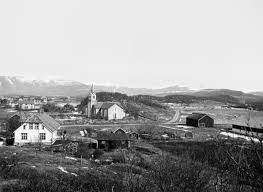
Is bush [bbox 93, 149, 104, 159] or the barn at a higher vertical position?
the barn

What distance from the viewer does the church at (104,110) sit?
274 ft

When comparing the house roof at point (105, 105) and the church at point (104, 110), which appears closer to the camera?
the church at point (104, 110)

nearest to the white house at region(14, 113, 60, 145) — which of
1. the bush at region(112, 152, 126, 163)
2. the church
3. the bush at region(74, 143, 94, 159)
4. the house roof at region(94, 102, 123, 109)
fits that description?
the bush at region(74, 143, 94, 159)

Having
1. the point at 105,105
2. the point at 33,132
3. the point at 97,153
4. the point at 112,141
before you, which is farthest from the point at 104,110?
the point at 97,153

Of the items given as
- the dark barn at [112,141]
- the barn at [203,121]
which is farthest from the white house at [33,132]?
the barn at [203,121]

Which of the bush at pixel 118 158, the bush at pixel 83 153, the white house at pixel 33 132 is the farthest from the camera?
the white house at pixel 33 132

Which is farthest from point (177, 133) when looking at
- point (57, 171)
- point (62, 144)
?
point (57, 171)

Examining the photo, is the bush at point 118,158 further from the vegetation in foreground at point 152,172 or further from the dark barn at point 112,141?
the dark barn at point 112,141

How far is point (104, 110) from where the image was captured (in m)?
84.7

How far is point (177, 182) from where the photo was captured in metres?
12.0

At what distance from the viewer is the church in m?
83.4

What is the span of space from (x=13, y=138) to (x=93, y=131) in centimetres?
1756

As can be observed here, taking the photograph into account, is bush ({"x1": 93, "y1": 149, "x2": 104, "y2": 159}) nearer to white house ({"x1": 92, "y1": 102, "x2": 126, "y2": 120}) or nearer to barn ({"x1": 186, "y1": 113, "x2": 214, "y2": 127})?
barn ({"x1": 186, "y1": 113, "x2": 214, "y2": 127})

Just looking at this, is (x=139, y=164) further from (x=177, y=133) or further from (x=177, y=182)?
(x=177, y=133)
